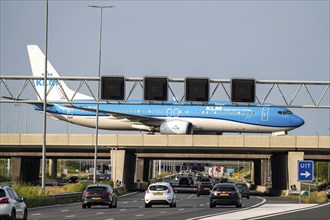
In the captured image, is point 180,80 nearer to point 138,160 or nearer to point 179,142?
point 179,142

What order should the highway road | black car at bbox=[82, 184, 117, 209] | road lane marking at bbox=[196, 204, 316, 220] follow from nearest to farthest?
road lane marking at bbox=[196, 204, 316, 220] < the highway road < black car at bbox=[82, 184, 117, 209]

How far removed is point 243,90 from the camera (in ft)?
169

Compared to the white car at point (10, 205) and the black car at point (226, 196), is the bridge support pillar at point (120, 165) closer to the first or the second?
the black car at point (226, 196)

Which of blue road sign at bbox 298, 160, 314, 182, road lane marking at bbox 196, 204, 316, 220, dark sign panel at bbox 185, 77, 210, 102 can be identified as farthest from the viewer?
dark sign panel at bbox 185, 77, 210, 102

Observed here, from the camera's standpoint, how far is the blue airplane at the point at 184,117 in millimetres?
90562

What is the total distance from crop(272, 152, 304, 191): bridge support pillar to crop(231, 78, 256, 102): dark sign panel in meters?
36.0

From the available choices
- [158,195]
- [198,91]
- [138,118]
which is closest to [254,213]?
[158,195]

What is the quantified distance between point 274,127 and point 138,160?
3241cm

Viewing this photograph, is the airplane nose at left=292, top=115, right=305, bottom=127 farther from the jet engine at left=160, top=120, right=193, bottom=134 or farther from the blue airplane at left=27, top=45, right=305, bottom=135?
the jet engine at left=160, top=120, right=193, bottom=134

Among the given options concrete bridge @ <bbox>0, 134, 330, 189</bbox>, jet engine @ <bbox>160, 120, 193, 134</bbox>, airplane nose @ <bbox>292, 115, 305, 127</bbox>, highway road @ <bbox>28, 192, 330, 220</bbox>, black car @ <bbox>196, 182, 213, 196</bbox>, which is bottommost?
black car @ <bbox>196, 182, 213, 196</bbox>

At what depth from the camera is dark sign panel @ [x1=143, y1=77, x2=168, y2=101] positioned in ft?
170

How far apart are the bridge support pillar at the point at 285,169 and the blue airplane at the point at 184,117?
11.4 feet

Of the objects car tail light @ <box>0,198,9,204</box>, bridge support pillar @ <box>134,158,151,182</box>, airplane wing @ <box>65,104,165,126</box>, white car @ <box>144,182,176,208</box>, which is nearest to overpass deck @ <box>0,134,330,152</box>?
airplane wing @ <box>65,104,165,126</box>

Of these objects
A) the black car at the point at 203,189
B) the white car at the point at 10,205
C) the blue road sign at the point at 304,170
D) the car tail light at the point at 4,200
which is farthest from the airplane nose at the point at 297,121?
the car tail light at the point at 4,200
